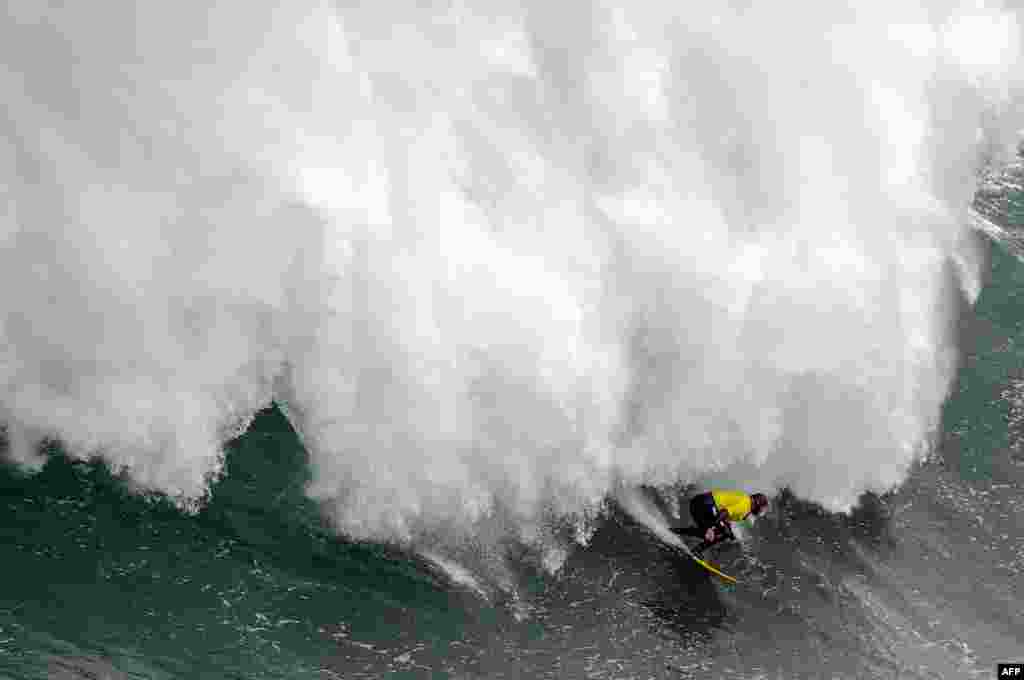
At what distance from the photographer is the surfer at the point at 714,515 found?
1653cm

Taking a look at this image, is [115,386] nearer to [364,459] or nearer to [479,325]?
[364,459]

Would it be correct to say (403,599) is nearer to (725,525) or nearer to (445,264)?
(725,525)

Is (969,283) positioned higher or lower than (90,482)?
higher

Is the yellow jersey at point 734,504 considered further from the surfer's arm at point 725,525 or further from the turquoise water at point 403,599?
the turquoise water at point 403,599

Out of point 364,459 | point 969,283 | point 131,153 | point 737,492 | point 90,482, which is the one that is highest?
point 969,283

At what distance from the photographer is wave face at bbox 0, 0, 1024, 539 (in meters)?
15.8

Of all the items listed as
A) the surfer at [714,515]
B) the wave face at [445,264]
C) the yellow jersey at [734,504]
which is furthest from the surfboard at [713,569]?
the wave face at [445,264]

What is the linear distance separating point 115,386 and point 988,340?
14.7 meters

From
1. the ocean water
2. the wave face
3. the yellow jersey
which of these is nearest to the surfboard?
the ocean water

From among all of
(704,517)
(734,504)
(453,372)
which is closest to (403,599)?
(453,372)

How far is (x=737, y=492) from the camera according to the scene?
57.4 ft

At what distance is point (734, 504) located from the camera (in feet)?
55.6

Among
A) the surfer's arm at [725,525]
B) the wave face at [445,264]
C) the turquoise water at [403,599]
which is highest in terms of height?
the wave face at [445,264]

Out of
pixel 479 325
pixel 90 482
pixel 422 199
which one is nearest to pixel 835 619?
pixel 479 325
